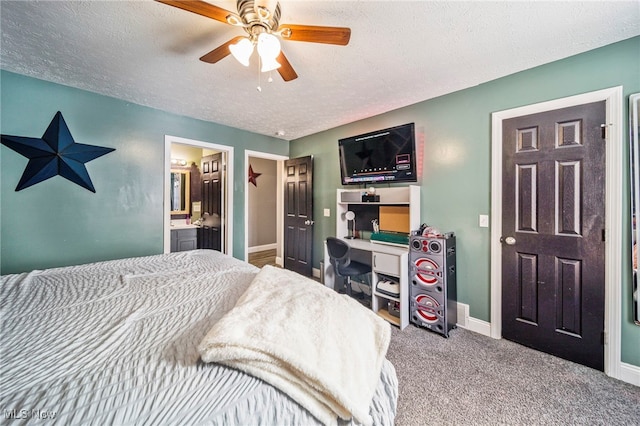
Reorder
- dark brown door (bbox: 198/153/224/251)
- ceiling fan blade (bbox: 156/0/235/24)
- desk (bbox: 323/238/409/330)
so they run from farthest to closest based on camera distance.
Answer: dark brown door (bbox: 198/153/224/251), desk (bbox: 323/238/409/330), ceiling fan blade (bbox: 156/0/235/24)

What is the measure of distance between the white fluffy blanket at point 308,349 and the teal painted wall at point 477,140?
74.3 inches

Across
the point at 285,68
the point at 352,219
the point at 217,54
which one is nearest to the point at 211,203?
Result: the point at 352,219

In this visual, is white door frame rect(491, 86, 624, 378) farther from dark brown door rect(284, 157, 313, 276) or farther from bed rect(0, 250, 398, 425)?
dark brown door rect(284, 157, 313, 276)

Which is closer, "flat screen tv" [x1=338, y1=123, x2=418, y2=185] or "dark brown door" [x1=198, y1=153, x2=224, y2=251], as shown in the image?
"flat screen tv" [x1=338, y1=123, x2=418, y2=185]

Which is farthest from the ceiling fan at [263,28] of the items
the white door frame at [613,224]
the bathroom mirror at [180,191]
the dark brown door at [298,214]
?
the bathroom mirror at [180,191]

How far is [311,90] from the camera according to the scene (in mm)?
2465

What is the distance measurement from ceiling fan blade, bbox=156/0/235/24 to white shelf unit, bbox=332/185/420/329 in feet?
7.15

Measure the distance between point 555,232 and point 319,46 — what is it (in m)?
2.38

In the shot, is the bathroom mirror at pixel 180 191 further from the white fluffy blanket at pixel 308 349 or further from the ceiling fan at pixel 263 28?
the white fluffy blanket at pixel 308 349

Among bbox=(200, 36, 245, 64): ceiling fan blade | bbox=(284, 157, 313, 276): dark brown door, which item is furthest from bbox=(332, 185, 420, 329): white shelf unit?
bbox=(200, 36, 245, 64): ceiling fan blade

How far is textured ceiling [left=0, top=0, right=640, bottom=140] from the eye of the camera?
1.46 m

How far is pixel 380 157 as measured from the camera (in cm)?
292

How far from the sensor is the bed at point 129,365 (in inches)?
23.2

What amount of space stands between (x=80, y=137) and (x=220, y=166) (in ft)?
5.18
